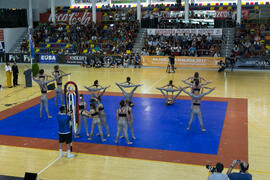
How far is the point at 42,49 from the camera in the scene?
125ft

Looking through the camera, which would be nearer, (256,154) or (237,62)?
(256,154)

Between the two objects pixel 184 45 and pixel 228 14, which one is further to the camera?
pixel 228 14

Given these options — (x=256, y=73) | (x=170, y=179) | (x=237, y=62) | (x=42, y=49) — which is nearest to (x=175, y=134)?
(x=170, y=179)

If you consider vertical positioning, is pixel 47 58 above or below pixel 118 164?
above

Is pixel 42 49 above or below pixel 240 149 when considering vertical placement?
above

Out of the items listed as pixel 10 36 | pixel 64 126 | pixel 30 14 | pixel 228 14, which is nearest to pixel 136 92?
pixel 64 126

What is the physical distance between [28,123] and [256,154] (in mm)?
9077

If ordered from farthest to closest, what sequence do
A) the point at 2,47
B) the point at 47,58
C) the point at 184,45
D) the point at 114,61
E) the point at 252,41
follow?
the point at 2,47
the point at 47,58
the point at 184,45
the point at 114,61
the point at 252,41

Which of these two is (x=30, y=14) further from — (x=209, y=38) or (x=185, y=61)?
(x=209, y=38)

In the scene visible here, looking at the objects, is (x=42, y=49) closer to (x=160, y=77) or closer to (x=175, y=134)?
(x=160, y=77)

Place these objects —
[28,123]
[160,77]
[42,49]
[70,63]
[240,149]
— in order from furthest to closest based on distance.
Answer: [42,49] → [70,63] → [160,77] → [28,123] → [240,149]

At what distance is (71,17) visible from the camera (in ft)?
143

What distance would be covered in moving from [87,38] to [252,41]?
722 inches

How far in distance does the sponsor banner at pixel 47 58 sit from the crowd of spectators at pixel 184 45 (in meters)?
10.3
